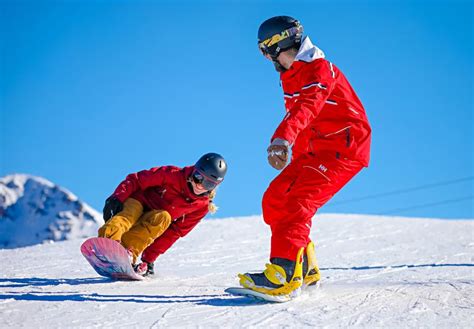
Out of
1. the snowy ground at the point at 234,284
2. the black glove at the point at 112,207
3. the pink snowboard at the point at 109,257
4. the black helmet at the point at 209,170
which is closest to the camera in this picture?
the snowy ground at the point at 234,284

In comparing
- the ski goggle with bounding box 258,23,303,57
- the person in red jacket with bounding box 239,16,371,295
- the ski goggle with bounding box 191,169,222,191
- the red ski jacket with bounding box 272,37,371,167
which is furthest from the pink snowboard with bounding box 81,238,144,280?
the ski goggle with bounding box 258,23,303,57

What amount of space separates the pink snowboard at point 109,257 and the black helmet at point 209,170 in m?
1.06

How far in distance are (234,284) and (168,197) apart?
1169 mm

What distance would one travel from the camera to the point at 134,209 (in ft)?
18.0

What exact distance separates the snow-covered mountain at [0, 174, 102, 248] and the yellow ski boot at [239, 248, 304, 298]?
5469 inches

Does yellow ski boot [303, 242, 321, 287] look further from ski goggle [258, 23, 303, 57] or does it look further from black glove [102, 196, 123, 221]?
black glove [102, 196, 123, 221]

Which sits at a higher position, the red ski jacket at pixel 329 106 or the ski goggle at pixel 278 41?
the ski goggle at pixel 278 41

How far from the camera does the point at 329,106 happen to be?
432 centimetres

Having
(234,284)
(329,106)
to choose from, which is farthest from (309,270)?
(329,106)

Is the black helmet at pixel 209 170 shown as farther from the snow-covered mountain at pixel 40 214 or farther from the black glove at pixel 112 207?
the snow-covered mountain at pixel 40 214

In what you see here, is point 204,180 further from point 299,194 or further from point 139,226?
point 299,194

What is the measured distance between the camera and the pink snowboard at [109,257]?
478cm

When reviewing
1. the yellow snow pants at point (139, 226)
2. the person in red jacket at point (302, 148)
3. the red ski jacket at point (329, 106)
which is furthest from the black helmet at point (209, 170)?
the red ski jacket at point (329, 106)

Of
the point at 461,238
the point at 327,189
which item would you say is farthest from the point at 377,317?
the point at 461,238
